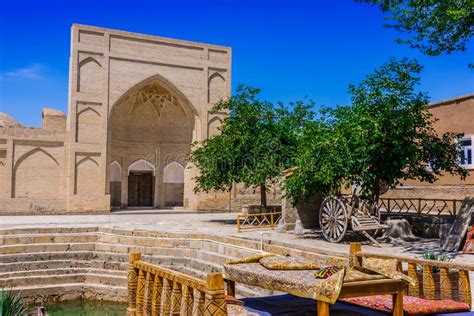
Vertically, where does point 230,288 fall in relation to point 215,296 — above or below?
below

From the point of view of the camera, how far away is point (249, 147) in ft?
52.0

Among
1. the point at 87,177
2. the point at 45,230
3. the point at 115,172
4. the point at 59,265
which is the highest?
the point at 115,172

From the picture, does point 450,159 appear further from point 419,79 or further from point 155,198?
point 155,198

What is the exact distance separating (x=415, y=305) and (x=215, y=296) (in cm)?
205

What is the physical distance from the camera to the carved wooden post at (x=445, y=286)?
200 inches

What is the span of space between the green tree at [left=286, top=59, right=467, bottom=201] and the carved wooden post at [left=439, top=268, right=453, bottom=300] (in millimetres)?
5325

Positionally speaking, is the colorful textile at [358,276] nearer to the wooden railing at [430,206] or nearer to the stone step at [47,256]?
the stone step at [47,256]

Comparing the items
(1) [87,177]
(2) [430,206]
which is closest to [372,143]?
(2) [430,206]

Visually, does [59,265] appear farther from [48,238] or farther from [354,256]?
[354,256]

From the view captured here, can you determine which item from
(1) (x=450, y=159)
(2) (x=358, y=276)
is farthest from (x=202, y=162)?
(2) (x=358, y=276)

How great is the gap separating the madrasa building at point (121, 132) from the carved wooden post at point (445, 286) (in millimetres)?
16818

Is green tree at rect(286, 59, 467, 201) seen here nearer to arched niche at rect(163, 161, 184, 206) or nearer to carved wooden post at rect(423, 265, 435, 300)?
carved wooden post at rect(423, 265, 435, 300)

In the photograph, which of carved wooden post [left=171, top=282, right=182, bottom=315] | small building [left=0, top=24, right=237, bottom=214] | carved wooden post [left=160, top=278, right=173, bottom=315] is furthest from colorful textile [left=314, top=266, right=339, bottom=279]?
small building [left=0, top=24, right=237, bottom=214]

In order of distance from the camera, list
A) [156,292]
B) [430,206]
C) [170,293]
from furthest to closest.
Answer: [430,206], [156,292], [170,293]
